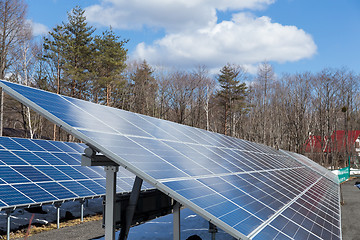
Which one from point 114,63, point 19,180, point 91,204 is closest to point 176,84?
point 114,63

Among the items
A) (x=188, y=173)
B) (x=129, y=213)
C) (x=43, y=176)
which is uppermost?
(x=188, y=173)

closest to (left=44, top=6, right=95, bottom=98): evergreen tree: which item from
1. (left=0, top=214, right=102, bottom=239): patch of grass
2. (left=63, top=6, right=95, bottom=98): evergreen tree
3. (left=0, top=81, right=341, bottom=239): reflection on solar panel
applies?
(left=63, top=6, right=95, bottom=98): evergreen tree

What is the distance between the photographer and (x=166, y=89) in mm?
61000

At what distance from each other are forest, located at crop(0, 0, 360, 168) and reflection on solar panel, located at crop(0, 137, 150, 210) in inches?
943

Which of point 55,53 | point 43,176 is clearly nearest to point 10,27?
point 55,53

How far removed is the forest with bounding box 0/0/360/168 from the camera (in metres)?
44.5

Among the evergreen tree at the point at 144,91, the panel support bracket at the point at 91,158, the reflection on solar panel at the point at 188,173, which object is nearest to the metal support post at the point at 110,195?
the panel support bracket at the point at 91,158

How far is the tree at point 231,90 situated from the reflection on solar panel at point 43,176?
4549cm

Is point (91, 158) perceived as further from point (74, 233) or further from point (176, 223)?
point (74, 233)

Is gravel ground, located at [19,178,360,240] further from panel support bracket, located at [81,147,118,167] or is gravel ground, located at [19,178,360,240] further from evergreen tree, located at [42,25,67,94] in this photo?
evergreen tree, located at [42,25,67,94]

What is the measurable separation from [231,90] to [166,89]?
12637 mm

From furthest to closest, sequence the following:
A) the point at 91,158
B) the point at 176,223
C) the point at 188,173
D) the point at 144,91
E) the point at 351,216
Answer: the point at 144,91 → the point at 351,216 → the point at 176,223 → the point at 188,173 → the point at 91,158

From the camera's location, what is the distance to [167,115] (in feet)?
202

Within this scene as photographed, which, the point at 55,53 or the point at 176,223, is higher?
the point at 55,53
